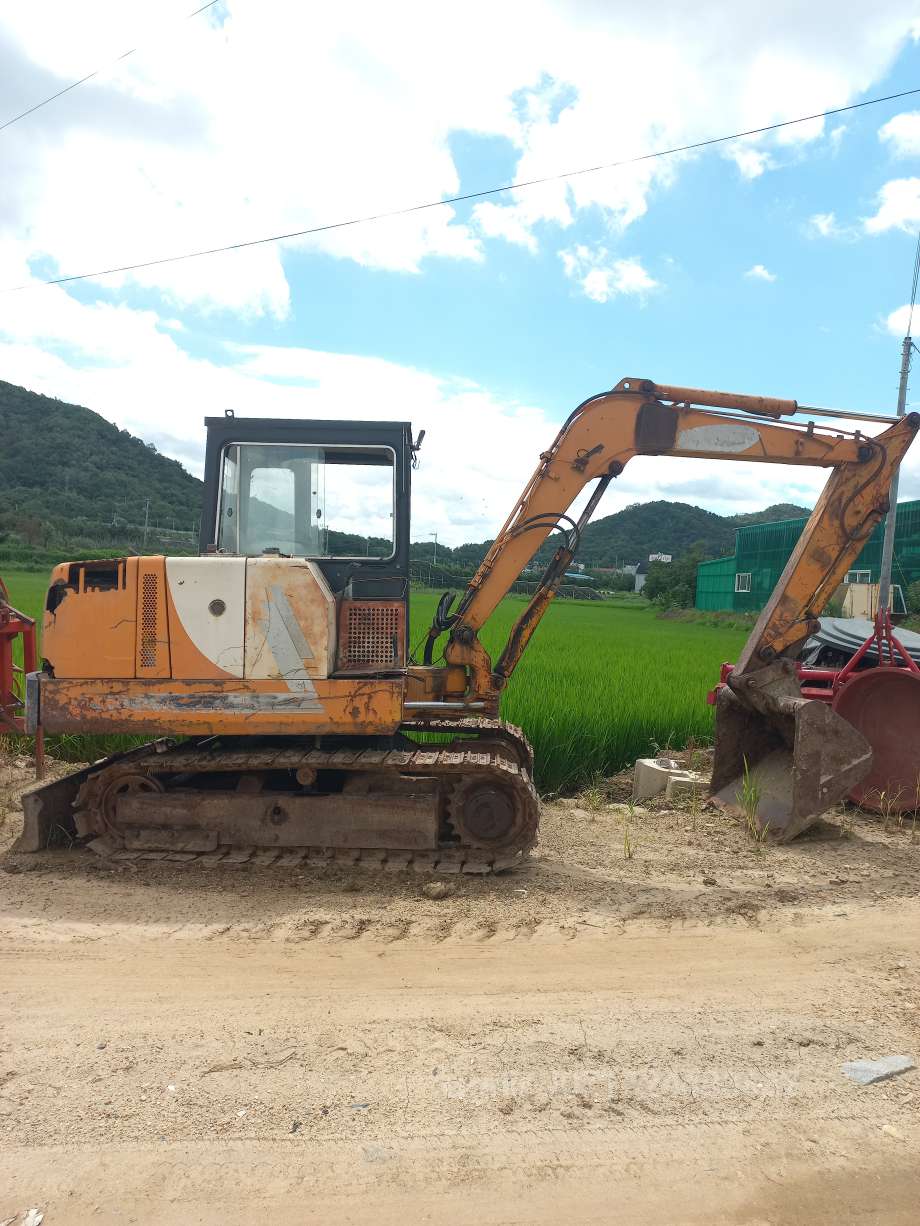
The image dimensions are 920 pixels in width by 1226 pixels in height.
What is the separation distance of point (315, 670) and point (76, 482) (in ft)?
238

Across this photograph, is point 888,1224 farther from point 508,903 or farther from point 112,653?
point 112,653

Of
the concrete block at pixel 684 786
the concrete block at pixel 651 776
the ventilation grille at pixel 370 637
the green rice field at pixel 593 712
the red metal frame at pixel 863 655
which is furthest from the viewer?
the green rice field at pixel 593 712

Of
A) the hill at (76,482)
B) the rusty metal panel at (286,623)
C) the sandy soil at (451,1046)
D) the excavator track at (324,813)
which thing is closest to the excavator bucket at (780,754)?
the sandy soil at (451,1046)

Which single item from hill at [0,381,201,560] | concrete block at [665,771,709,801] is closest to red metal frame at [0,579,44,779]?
concrete block at [665,771,709,801]

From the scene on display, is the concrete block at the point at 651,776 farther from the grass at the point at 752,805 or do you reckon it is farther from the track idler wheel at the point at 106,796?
the track idler wheel at the point at 106,796

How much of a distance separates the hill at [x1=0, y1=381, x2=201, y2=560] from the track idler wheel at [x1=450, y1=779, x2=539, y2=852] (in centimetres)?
4114

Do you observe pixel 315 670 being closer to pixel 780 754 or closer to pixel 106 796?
pixel 106 796

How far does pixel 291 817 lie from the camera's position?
18.4ft

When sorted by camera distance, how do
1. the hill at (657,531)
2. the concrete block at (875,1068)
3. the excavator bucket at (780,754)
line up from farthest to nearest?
the hill at (657,531)
the excavator bucket at (780,754)
the concrete block at (875,1068)

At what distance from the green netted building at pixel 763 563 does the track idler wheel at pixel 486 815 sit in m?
34.7

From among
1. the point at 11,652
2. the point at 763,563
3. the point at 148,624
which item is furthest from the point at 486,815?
the point at 763,563

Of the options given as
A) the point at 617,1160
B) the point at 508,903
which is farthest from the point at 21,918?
the point at 617,1160

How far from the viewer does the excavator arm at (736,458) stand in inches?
247

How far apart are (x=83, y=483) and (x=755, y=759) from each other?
7200cm
